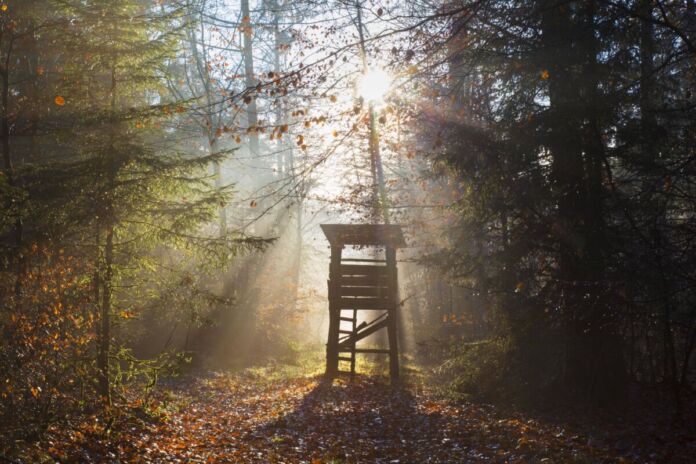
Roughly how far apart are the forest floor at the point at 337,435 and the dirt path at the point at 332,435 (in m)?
0.02

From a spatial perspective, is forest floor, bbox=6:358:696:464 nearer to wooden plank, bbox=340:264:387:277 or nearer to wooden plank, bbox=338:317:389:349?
wooden plank, bbox=338:317:389:349

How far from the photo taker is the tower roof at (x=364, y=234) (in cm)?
1528

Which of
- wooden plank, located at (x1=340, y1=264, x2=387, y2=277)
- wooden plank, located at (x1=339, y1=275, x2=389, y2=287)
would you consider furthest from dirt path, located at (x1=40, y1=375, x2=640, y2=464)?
wooden plank, located at (x1=340, y1=264, x2=387, y2=277)

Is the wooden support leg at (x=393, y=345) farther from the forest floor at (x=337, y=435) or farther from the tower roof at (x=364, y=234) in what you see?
the forest floor at (x=337, y=435)

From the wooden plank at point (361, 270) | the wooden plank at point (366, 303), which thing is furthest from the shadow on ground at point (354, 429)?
the wooden plank at point (361, 270)

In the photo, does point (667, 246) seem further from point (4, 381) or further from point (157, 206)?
point (4, 381)

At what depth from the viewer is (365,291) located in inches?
636

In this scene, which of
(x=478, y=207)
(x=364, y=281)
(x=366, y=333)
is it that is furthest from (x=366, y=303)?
(x=478, y=207)

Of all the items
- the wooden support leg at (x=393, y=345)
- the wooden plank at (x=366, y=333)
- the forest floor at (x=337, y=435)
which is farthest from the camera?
the wooden plank at (x=366, y=333)

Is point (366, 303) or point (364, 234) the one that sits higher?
point (364, 234)

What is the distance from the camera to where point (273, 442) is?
9391 mm

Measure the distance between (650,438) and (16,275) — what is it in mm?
9813

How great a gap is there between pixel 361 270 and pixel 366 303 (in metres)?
0.95

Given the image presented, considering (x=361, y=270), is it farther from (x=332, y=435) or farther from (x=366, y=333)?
(x=332, y=435)
